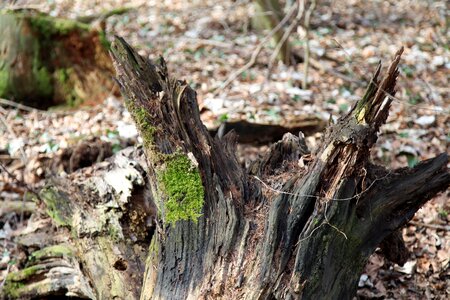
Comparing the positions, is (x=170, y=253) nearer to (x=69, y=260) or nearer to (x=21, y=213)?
(x=69, y=260)

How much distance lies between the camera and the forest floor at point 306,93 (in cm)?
468

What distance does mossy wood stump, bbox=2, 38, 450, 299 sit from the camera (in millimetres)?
2920

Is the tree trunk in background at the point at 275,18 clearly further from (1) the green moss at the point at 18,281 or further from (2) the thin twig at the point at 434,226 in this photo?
(1) the green moss at the point at 18,281

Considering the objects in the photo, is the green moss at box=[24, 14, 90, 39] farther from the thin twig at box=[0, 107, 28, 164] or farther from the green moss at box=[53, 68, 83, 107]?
the thin twig at box=[0, 107, 28, 164]

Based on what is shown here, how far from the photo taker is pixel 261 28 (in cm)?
1016

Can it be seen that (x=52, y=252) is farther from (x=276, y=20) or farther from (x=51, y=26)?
(x=276, y=20)

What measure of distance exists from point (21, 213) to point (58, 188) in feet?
4.04

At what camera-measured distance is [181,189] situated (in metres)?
3.27

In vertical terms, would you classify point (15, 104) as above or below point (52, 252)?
above

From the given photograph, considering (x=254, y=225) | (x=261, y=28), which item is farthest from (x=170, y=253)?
(x=261, y=28)

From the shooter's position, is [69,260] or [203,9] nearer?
[69,260]

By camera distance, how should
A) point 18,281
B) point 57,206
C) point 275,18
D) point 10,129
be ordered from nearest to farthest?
point 18,281 < point 57,206 < point 10,129 < point 275,18

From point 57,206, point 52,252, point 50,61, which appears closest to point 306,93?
point 50,61

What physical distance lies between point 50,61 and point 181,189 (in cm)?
540
